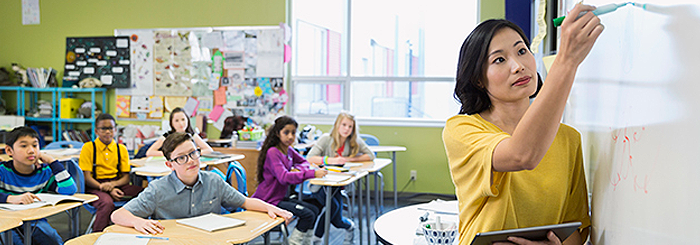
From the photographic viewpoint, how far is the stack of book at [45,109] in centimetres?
648

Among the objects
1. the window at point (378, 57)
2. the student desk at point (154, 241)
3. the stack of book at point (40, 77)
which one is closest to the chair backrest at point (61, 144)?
the stack of book at point (40, 77)

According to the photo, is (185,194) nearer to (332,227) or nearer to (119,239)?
(119,239)

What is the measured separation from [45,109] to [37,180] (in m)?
3.87

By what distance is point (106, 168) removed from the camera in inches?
158

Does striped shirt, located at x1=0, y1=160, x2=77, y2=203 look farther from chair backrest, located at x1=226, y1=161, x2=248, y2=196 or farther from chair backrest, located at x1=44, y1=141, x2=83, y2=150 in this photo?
chair backrest, located at x1=44, y1=141, x2=83, y2=150

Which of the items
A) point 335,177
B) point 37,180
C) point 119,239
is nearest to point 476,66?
point 119,239

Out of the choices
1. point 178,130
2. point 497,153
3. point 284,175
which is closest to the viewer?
point 497,153

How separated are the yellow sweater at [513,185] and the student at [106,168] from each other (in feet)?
10.7

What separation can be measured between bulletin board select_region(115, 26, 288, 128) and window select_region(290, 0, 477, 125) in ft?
1.08

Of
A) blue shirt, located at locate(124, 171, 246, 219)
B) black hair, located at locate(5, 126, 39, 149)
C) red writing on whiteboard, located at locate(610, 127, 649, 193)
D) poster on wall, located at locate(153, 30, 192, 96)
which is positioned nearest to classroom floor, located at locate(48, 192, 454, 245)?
black hair, located at locate(5, 126, 39, 149)

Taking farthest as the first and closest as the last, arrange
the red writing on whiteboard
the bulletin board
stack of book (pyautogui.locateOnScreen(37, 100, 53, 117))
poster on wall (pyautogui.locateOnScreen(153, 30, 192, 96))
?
stack of book (pyautogui.locateOnScreen(37, 100, 53, 117)) → poster on wall (pyautogui.locateOnScreen(153, 30, 192, 96)) → the bulletin board → the red writing on whiteboard

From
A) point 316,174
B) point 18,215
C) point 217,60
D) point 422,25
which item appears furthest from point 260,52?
point 18,215

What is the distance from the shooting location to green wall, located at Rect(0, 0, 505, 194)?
18.6ft

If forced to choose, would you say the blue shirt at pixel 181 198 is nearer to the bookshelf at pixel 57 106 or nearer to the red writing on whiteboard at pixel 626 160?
the red writing on whiteboard at pixel 626 160
